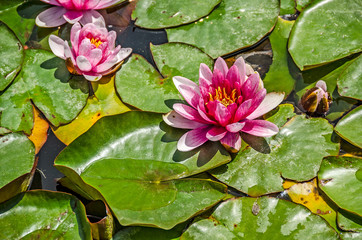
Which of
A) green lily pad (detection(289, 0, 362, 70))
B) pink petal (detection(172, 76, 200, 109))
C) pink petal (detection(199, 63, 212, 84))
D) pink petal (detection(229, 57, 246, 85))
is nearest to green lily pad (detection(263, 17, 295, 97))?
green lily pad (detection(289, 0, 362, 70))

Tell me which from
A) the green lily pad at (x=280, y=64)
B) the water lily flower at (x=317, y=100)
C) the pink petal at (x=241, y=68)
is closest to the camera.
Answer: the pink petal at (x=241, y=68)

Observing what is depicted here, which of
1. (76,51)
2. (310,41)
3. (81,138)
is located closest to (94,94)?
(76,51)

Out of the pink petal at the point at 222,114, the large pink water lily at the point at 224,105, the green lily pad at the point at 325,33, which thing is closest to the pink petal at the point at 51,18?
the large pink water lily at the point at 224,105

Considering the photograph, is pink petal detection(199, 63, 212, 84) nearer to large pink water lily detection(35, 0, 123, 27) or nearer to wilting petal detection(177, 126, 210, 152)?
wilting petal detection(177, 126, 210, 152)

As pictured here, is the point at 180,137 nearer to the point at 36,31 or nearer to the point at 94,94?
the point at 94,94

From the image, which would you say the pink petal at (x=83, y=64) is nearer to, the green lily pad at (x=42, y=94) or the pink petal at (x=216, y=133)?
the green lily pad at (x=42, y=94)

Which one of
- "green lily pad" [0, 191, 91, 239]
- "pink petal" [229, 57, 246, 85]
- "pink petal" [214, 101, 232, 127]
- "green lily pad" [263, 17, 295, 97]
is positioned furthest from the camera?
"green lily pad" [263, 17, 295, 97]
